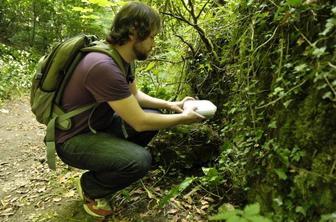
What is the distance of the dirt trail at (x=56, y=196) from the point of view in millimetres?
3016

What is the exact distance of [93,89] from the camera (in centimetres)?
269

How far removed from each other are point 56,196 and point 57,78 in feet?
4.14

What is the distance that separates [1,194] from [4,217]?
20.8 inches

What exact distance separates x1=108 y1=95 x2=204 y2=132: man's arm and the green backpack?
0.28 meters

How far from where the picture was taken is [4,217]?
132 inches

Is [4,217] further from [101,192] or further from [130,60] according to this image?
[130,60]

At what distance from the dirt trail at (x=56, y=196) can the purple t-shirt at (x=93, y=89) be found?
689mm

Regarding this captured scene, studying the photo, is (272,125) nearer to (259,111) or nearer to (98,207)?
(259,111)

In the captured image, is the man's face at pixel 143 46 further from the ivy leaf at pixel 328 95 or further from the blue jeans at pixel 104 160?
the ivy leaf at pixel 328 95

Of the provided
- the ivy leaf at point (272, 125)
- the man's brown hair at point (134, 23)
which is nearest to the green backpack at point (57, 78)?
the man's brown hair at point (134, 23)

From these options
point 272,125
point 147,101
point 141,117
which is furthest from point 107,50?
point 272,125

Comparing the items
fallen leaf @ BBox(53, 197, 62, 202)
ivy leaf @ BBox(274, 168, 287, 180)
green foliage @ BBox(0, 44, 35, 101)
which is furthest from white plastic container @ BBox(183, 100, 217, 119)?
green foliage @ BBox(0, 44, 35, 101)

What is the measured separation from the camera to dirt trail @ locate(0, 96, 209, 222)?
3.02 metres

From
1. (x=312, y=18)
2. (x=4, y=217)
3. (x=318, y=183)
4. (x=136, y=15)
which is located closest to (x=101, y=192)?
(x=4, y=217)
